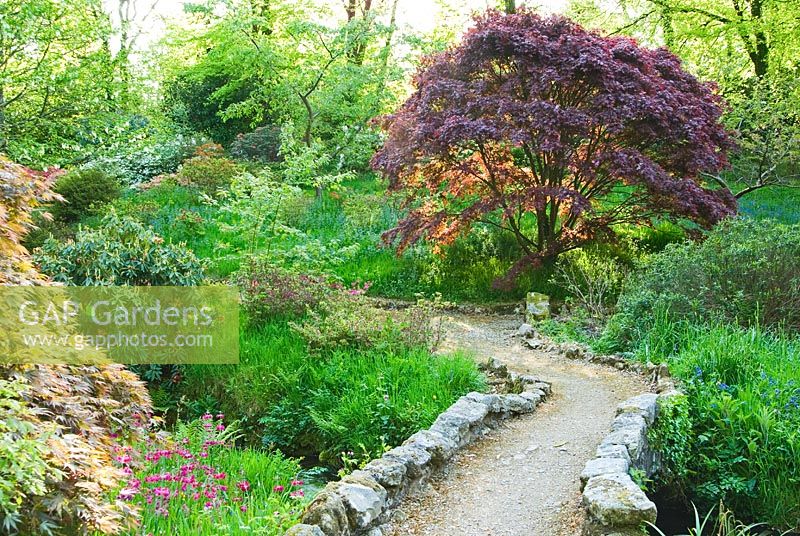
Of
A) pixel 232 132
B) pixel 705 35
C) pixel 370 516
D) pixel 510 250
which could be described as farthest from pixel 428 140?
pixel 232 132

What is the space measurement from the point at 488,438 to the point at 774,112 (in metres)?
8.77

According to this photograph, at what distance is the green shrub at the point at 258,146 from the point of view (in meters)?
16.2

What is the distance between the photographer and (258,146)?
53.6 ft

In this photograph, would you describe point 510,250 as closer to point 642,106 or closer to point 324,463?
point 642,106

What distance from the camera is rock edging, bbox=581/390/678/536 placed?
10.7 ft

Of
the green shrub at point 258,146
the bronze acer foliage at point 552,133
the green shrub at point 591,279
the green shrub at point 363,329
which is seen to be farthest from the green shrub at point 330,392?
the green shrub at point 258,146

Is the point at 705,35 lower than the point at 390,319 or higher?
higher

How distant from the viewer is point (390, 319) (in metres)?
6.52

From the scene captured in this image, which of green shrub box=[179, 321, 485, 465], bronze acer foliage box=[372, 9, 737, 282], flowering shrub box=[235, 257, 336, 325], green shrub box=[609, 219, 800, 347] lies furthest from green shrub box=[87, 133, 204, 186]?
green shrub box=[609, 219, 800, 347]

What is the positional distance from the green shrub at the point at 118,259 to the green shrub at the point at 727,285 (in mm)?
4711

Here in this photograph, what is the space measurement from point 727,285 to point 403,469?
433cm

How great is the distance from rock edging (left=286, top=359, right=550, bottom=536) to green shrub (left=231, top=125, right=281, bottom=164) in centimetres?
1201

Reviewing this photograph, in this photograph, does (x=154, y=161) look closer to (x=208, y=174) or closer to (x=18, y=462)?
(x=208, y=174)

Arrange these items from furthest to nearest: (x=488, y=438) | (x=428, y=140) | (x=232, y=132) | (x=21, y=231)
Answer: (x=232, y=132) < (x=428, y=140) < (x=488, y=438) < (x=21, y=231)
